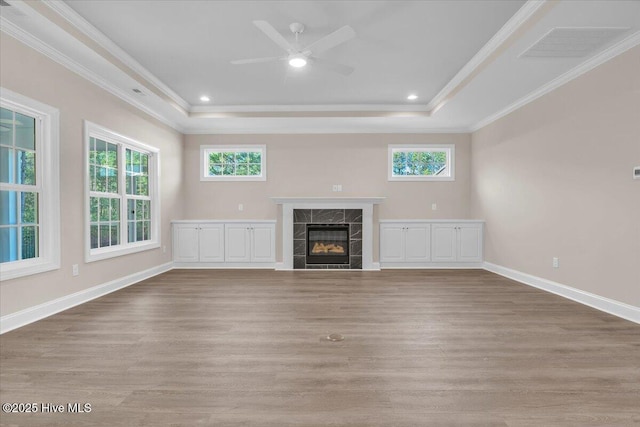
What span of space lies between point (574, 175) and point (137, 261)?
20.1 feet

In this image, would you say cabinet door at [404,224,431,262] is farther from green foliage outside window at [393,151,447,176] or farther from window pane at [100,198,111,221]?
window pane at [100,198,111,221]

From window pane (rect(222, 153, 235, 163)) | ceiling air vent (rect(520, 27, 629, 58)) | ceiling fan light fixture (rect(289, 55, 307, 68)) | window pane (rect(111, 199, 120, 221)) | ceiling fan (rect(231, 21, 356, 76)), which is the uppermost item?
ceiling air vent (rect(520, 27, 629, 58))

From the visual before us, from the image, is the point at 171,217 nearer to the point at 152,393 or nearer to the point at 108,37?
the point at 108,37

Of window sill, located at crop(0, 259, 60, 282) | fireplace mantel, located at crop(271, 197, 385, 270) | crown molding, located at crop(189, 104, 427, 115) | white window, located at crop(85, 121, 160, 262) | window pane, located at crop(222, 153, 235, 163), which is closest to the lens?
window sill, located at crop(0, 259, 60, 282)

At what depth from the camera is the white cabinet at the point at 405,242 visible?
5988 mm

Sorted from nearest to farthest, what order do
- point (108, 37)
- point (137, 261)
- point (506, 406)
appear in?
point (506, 406)
point (108, 37)
point (137, 261)

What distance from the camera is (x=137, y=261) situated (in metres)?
4.87

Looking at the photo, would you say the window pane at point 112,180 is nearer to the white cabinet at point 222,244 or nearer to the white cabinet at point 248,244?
the white cabinet at point 222,244

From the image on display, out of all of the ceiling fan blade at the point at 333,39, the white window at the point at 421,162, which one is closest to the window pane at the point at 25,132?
the ceiling fan blade at the point at 333,39

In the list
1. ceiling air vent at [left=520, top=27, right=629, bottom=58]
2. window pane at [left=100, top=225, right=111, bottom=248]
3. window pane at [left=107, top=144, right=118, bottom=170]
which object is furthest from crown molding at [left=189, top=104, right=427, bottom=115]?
window pane at [left=100, top=225, right=111, bottom=248]

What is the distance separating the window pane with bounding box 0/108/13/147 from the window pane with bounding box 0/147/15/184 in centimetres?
7

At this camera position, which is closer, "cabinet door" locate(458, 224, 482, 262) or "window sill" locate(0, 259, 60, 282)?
"window sill" locate(0, 259, 60, 282)

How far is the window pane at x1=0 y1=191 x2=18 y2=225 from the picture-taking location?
2.89 metres

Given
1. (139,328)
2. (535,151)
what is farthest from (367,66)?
(139,328)
